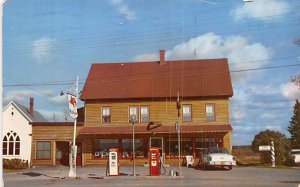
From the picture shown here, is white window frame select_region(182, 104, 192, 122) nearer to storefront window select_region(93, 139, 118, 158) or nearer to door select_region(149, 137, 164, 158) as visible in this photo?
door select_region(149, 137, 164, 158)

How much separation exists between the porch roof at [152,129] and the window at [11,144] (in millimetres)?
5475

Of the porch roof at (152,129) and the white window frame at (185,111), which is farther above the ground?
the white window frame at (185,111)

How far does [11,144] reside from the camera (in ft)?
114

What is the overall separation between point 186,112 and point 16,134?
13370 mm

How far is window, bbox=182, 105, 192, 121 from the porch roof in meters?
0.72

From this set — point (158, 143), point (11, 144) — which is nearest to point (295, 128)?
point (158, 143)

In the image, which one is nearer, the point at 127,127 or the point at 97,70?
the point at 127,127

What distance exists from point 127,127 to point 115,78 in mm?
4559

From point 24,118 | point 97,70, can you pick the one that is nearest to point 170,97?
point 97,70

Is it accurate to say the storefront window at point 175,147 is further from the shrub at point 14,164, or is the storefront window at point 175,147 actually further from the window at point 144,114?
the shrub at point 14,164

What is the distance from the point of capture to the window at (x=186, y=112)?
33503 mm

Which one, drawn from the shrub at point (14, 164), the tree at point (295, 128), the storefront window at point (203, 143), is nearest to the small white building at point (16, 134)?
the shrub at point (14, 164)

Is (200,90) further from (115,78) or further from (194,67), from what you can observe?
(115,78)

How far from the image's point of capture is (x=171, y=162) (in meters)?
32.9
